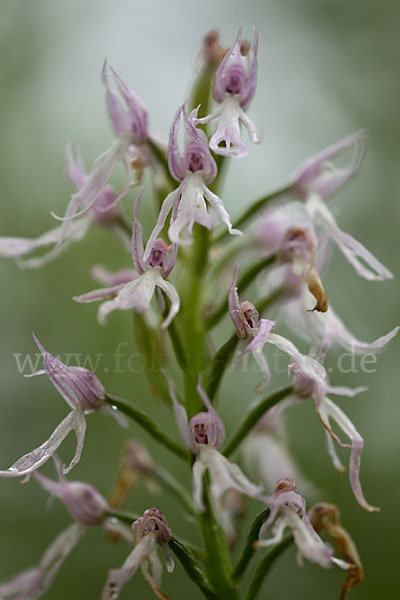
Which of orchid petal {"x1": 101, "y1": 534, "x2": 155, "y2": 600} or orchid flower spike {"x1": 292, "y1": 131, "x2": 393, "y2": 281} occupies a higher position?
orchid flower spike {"x1": 292, "y1": 131, "x2": 393, "y2": 281}

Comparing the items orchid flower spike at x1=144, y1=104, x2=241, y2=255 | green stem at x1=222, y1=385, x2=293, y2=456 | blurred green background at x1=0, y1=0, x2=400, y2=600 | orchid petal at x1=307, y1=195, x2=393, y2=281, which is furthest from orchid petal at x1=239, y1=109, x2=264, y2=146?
blurred green background at x1=0, y1=0, x2=400, y2=600

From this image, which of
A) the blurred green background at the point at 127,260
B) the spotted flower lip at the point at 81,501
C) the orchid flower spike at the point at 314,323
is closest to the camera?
the orchid flower spike at the point at 314,323

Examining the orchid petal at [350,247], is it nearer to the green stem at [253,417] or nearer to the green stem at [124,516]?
the green stem at [253,417]

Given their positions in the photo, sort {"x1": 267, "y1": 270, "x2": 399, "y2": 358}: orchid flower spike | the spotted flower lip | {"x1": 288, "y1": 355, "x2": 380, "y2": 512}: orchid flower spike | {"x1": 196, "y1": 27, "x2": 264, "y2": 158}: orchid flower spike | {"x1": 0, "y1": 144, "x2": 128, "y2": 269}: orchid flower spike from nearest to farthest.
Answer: {"x1": 288, "y1": 355, "x2": 380, "y2": 512}: orchid flower spike, {"x1": 196, "y1": 27, "x2": 264, "y2": 158}: orchid flower spike, {"x1": 267, "y1": 270, "x2": 399, "y2": 358}: orchid flower spike, the spotted flower lip, {"x1": 0, "y1": 144, "x2": 128, "y2": 269}: orchid flower spike

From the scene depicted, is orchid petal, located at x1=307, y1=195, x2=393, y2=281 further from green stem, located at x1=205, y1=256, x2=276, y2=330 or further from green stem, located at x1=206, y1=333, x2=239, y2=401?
green stem, located at x1=206, y1=333, x2=239, y2=401

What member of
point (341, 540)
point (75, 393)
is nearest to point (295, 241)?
point (75, 393)

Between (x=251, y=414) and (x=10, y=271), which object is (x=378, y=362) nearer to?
(x=10, y=271)

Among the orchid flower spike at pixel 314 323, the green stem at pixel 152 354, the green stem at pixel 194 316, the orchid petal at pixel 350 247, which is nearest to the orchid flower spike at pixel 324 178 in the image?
the orchid petal at pixel 350 247
